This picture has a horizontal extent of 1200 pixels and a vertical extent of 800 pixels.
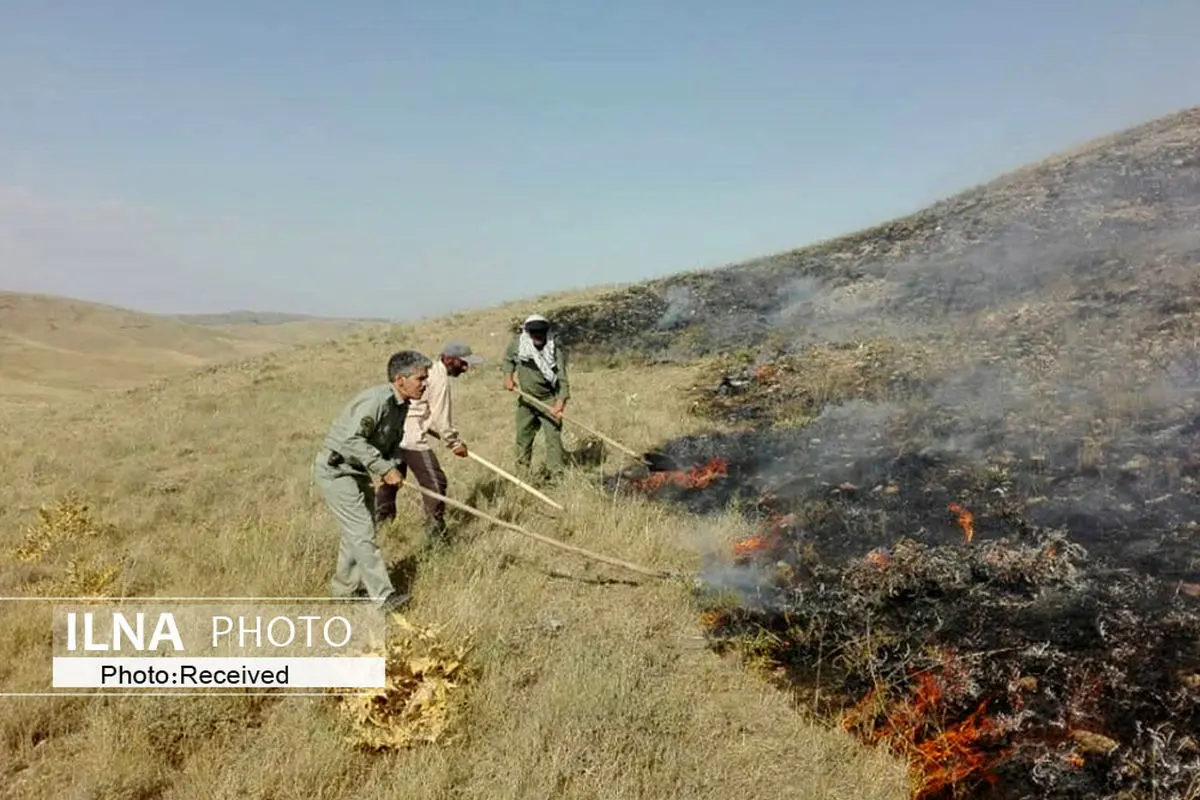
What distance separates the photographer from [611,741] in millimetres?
3076

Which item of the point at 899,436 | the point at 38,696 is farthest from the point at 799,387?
the point at 38,696

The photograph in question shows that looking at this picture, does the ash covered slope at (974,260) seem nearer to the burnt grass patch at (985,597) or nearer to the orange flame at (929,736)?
the burnt grass patch at (985,597)

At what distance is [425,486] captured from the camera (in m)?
5.42

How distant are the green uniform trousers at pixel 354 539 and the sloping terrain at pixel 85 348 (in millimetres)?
18453

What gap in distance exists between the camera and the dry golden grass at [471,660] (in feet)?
9.41

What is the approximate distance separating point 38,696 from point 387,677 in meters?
1.55

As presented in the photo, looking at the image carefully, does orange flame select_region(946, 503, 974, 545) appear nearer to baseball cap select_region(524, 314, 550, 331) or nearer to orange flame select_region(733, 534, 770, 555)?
orange flame select_region(733, 534, 770, 555)

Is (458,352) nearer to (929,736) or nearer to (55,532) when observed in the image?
(55,532)

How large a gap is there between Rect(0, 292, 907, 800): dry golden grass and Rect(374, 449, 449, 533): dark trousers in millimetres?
167

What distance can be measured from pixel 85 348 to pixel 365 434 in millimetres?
48373

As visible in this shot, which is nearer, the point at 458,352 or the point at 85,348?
the point at 458,352

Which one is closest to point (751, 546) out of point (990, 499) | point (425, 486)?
point (990, 499)

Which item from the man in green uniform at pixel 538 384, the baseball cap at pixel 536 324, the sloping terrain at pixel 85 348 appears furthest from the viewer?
the sloping terrain at pixel 85 348

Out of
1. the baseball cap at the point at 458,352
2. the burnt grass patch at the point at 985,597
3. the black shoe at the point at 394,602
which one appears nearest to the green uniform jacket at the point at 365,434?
the black shoe at the point at 394,602
